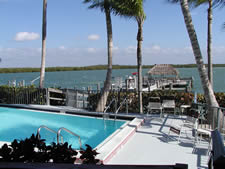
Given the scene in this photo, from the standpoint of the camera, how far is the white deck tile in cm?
498

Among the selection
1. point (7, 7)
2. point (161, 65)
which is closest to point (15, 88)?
point (7, 7)

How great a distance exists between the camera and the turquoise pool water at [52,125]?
27.3ft

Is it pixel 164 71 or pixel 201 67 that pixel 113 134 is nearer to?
pixel 201 67

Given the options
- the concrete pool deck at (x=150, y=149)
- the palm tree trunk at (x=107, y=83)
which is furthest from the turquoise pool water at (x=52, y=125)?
the concrete pool deck at (x=150, y=149)

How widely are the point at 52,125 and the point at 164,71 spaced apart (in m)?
16.0

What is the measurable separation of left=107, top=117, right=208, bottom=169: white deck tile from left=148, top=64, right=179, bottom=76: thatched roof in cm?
1614

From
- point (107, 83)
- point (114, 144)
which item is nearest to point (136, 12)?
point (107, 83)

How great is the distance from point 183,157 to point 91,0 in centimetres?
884

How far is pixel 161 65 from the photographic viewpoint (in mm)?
24156

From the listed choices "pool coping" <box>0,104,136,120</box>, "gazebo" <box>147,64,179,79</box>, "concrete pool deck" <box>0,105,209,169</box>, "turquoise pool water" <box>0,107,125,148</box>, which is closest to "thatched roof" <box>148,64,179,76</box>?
"gazebo" <box>147,64,179,79</box>

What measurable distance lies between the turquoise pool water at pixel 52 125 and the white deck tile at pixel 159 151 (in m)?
1.95

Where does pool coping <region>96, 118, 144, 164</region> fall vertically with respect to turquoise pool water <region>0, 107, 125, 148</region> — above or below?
above

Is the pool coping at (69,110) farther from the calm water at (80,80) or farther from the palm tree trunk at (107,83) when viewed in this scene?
the calm water at (80,80)

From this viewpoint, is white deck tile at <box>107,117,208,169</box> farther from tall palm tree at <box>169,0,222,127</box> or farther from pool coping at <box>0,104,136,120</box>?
pool coping at <box>0,104,136,120</box>
